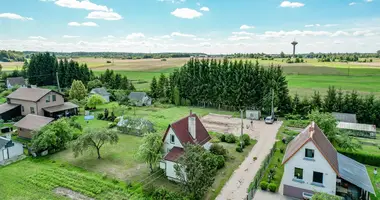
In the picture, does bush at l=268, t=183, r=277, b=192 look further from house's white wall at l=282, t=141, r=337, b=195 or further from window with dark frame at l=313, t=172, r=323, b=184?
window with dark frame at l=313, t=172, r=323, b=184

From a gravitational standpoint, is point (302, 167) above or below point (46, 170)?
above

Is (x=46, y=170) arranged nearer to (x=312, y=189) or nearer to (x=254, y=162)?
(x=254, y=162)

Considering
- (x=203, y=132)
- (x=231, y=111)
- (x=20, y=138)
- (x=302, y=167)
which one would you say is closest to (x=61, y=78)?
(x=20, y=138)

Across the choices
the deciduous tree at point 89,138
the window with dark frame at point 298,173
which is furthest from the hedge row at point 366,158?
the deciduous tree at point 89,138

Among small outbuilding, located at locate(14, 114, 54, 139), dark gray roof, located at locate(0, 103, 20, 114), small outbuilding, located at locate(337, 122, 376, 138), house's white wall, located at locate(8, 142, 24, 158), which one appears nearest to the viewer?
house's white wall, located at locate(8, 142, 24, 158)

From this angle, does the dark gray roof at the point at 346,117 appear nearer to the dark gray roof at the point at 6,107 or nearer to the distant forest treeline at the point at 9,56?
the dark gray roof at the point at 6,107

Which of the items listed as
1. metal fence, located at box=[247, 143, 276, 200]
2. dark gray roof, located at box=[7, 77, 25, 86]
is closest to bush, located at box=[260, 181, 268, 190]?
metal fence, located at box=[247, 143, 276, 200]
